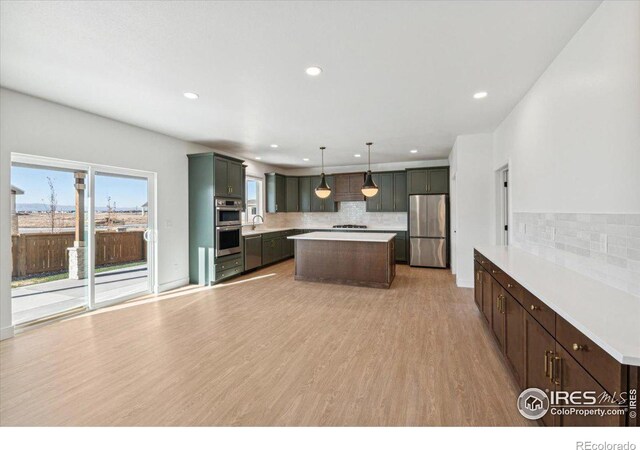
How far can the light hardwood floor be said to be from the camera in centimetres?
186

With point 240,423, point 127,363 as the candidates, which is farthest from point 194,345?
point 240,423

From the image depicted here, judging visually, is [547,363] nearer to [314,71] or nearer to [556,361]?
[556,361]

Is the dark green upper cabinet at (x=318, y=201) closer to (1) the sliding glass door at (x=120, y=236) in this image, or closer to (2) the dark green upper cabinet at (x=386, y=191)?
(2) the dark green upper cabinet at (x=386, y=191)

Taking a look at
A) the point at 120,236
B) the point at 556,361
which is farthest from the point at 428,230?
the point at 120,236

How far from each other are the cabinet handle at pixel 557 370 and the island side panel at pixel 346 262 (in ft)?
11.2

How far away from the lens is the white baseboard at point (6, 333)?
9.78 ft

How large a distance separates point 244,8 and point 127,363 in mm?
2984

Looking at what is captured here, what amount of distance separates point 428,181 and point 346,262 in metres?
3.15

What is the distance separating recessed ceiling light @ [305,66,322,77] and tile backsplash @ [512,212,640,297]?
96.0 inches

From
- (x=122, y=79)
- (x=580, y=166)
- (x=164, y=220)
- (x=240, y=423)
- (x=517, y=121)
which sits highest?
(x=122, y=79)

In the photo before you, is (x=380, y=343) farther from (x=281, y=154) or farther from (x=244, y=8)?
(x=281, y=154)

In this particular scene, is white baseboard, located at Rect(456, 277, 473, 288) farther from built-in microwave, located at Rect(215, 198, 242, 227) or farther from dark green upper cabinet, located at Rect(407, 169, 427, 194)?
built-in microwave, located at Rect(215, 198, 242, 227)

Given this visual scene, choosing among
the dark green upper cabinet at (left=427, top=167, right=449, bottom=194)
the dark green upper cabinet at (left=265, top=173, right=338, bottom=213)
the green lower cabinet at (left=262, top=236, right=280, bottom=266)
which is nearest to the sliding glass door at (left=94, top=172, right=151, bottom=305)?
the green lower cabinet at (left=262, top=236, right=280, bottom=266)

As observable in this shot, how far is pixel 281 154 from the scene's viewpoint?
656cm
